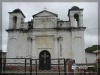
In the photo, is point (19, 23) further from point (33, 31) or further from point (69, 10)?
point (69, 10)

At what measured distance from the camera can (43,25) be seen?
836 inches

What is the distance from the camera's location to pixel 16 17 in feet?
71.9

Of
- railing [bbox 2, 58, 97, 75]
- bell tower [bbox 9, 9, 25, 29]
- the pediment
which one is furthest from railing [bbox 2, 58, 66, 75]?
Result: the pediment

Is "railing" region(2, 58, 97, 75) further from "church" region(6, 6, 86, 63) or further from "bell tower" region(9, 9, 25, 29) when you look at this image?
"bell tower" region(9, 9, 25, 29)

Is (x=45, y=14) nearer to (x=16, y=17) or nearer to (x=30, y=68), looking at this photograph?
(x=16, y=17)

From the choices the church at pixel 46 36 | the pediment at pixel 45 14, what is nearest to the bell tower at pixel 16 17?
the church at pixel 46 36

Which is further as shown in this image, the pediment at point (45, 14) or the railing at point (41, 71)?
the pediment at point (45, 14)

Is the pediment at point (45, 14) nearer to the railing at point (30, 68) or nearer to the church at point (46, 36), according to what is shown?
the church at point (46, 36)

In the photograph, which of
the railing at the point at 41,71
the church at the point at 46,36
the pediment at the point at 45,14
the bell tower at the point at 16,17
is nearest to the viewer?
the railing at the point at 41,71

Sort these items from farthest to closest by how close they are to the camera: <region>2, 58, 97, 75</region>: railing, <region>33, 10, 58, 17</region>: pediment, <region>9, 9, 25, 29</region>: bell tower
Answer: <region>9, 9, 25, 29</region>: bell tower < <region>33, 10, 58, 17</region>: pediment < <region>2, 58, 97, 75</region>: railing

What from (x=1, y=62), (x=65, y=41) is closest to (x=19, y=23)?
(x=65, y=41)

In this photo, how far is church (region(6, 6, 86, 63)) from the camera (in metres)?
20.7

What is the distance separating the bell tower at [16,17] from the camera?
70.4ft

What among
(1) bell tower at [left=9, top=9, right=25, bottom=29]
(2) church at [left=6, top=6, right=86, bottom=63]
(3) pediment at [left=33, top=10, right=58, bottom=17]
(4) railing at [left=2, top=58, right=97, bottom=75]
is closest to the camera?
(4) railing at [left=2, top=58, right=97, bottom=75]
